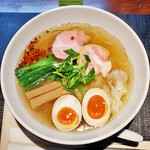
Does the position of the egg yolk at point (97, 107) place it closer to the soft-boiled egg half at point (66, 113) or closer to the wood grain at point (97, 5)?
the soft-boiled egg half at point (66, 113)

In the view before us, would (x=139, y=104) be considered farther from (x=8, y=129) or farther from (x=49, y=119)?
(x=8, y=129)

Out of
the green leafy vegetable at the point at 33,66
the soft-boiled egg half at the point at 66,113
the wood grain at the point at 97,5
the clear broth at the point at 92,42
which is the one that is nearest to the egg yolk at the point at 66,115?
the soft-boiled egg half at the point at 66,113

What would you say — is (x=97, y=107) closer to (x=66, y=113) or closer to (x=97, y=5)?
(x=66, y=113)

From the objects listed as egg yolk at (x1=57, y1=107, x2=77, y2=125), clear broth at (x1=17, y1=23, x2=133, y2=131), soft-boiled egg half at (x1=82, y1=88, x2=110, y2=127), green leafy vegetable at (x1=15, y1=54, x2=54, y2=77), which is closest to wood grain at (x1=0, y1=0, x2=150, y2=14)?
clear broth at (x1=17, y1=23, x2=133, y2=131)

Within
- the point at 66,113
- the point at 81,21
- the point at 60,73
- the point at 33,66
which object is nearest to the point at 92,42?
the point at 81,21

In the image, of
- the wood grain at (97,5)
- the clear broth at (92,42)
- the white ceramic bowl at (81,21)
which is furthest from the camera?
the wood grain at (97,5)
